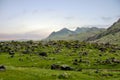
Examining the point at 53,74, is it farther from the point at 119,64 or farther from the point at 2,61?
the point at 2,61

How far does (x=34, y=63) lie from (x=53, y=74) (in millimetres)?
39105

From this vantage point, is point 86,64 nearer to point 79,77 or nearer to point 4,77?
point 79,77

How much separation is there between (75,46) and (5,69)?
98.8 metres

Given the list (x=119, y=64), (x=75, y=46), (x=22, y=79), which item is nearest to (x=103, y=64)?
(x=119, y=64)

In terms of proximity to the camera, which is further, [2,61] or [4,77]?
[2,61]

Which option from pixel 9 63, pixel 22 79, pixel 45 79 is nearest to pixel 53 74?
pixel 45 79

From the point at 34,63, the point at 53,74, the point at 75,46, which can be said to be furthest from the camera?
the point at 75,46

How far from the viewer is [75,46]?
148 metres

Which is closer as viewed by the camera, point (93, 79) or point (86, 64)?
point (93, 79)

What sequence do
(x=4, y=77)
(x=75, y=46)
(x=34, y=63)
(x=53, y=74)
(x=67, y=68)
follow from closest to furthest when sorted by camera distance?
(x=4, y=77) < (x=53, y=74) < (x=67, y=68) < (x=34, y=63) < (x=75, y=46)

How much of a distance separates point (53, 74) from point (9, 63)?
140ft

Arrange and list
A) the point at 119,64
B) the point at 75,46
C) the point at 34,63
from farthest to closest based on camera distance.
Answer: the point at 75,46, the point at 34,63, the point at 119,64

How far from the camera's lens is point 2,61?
3676 inches

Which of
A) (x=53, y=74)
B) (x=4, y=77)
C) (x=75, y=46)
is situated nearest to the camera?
(x=4, y=77)
